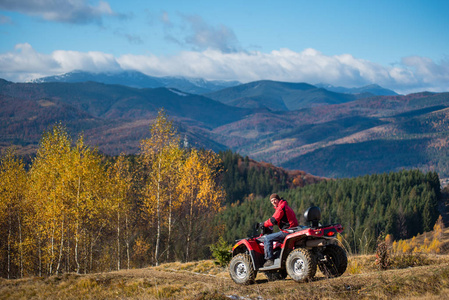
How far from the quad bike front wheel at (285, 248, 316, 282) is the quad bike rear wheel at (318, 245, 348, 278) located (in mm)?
914

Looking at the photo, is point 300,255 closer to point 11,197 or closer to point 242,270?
point 242,270

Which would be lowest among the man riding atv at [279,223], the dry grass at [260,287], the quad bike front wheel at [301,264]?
the dry grass at [260,287]

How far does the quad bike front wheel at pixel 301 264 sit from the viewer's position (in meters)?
11.8

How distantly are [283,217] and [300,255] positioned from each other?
1.46 metres

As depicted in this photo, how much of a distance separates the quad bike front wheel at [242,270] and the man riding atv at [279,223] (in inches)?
21.7

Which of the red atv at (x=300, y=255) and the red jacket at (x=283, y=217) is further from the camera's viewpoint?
the red jacket at (x=283, y=217)

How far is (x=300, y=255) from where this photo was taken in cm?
1203

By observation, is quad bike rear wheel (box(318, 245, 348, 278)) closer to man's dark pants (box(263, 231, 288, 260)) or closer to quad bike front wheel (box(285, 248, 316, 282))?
quad bike front wheel (box(285, 248, 316, 282))

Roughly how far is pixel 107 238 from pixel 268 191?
15096 cm

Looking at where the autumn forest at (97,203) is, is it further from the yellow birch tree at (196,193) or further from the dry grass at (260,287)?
the dry grass at (260,287)

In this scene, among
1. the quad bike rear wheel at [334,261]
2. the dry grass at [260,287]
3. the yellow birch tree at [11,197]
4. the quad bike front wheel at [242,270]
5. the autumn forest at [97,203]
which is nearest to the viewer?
the dry grass at [260,287]

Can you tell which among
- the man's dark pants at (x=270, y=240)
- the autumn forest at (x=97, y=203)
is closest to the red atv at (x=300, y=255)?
Result: the man's dark pants at (x=270, y=240)

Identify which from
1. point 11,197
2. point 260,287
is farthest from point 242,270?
point 11,197

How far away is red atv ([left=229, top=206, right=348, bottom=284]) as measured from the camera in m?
11.9
